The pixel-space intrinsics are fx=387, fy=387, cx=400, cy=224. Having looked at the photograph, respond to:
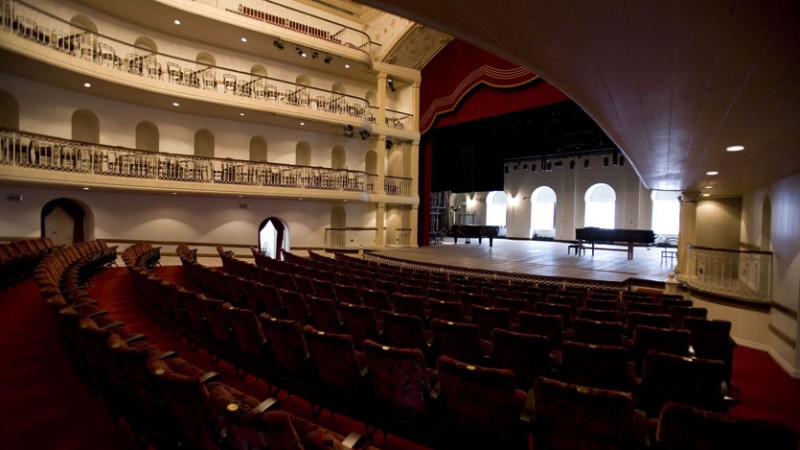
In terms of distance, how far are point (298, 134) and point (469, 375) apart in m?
15.2

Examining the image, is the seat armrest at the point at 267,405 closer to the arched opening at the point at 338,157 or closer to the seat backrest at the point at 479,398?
the seat backrest at the point at 479,398

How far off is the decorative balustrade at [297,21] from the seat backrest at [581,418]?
14747mm

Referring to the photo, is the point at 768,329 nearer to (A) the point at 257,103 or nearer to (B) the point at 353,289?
(B) the point at 353,289

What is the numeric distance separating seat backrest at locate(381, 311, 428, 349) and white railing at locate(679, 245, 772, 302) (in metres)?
7.47

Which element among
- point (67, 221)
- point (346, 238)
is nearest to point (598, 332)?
point (346, 238)

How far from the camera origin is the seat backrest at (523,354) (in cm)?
297

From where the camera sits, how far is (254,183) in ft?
45.4

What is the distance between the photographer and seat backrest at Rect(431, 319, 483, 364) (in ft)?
10.5

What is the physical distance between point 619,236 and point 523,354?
12.4m

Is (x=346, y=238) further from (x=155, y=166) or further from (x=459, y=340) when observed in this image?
(x=459, y=340)

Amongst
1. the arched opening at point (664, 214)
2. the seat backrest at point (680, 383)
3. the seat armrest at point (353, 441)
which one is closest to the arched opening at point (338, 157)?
the seat backrest at point (680, 383)

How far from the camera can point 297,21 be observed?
619 inches

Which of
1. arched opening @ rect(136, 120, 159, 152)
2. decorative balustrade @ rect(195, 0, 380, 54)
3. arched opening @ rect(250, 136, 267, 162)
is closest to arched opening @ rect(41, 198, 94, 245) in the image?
arched opening @ rect(136, 120, 159, 152)

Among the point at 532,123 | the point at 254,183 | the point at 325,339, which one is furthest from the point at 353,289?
the point at 532,123
